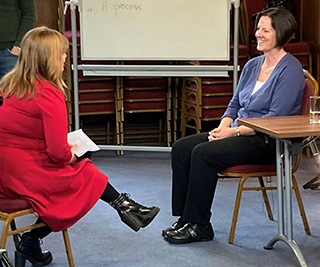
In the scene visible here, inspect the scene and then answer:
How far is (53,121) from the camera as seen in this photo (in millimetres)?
2088

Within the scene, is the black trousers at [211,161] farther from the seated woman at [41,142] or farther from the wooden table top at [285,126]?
the seated woman at [41,142]

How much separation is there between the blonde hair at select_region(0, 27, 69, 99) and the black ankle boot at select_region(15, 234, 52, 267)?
670 mm

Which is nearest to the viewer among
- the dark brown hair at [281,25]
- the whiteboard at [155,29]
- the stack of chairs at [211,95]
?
the dark brown hair at [281,25]

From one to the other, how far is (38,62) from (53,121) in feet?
0.88

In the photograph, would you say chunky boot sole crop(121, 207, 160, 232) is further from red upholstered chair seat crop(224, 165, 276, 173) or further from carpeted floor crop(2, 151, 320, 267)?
red upholstered chair seat crop(224, 165, 276, 173)

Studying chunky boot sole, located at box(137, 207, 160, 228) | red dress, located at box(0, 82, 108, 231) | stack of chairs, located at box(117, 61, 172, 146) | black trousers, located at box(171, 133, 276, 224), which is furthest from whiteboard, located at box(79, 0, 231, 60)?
red dress, located at box(0, 82, 108, 231)

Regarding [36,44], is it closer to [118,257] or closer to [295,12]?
[118,257]

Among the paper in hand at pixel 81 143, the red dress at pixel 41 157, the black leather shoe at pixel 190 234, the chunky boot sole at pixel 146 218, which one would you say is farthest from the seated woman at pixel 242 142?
the red dress at pixel 41 157

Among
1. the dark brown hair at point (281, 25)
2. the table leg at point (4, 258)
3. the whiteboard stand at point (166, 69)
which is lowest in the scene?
the table leg at point (4, 258)

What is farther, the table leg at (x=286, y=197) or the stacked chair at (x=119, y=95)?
the stacked chair at (x=119, y=95)

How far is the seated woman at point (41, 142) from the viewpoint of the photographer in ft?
6.91

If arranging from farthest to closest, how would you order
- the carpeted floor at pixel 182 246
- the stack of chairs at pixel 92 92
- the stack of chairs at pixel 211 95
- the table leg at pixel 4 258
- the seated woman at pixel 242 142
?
the stack of chairs at pixel 92 92, the stack of chairs at pixel 211 95, the seated woman at pixel 242 142, the carpeted floor at pixel 182 246, the table leg at pixel 4 258

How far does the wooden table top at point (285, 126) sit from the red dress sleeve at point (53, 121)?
82 cm

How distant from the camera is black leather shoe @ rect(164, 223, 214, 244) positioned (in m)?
2.72
